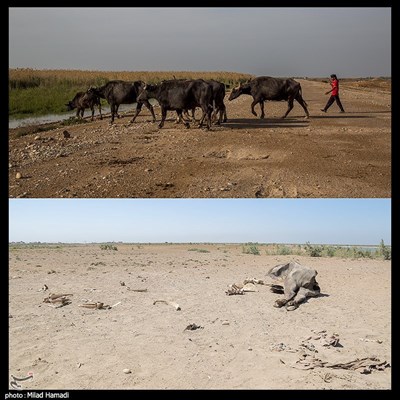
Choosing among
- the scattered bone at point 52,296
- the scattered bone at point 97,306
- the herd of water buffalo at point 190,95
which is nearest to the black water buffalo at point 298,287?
the scattered bone at point 97,306

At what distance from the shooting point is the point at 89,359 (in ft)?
20.3

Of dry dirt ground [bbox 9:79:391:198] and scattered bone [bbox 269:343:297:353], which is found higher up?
dry dirt ground [bbox 9:79:391:198]

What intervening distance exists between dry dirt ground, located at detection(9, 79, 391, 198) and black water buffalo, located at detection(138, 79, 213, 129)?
0.61m

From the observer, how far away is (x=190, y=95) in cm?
1388

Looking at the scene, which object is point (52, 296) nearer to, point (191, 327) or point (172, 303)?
point (172, 303)

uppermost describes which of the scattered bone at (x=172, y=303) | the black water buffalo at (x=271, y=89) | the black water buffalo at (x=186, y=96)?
the black water buffalo at (x=271, y=89)

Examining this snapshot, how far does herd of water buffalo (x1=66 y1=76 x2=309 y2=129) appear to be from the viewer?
541 inches

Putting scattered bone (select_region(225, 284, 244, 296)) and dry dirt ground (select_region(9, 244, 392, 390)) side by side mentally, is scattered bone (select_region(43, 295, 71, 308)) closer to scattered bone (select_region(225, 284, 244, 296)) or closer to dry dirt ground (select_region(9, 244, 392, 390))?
dry dirt ground (select_region(9, 244, 392, 390))

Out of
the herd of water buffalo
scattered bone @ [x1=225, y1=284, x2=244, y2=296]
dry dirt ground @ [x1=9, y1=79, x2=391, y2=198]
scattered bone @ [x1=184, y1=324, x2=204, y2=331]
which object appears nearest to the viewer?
scattered bone @ [x1=184, y1=324, x2=204, y2=331]

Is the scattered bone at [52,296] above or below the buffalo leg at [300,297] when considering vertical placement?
above

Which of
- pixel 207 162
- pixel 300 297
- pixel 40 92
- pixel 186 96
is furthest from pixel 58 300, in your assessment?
A: pixel 40 92

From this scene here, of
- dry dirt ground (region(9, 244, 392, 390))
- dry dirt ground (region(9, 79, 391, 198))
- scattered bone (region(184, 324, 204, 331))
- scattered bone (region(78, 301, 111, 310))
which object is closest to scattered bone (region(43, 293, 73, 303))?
dry dirt ground (region(9, 244, 392, 390))

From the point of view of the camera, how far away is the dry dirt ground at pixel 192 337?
5.61 m

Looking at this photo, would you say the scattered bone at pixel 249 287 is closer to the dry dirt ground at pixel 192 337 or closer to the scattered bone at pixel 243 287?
the scattered bone at pixel 243 287
